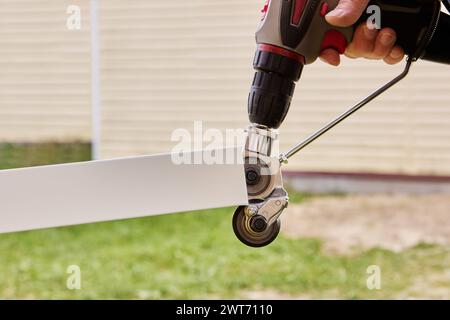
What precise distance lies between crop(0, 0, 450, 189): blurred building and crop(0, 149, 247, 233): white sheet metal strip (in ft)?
13.7

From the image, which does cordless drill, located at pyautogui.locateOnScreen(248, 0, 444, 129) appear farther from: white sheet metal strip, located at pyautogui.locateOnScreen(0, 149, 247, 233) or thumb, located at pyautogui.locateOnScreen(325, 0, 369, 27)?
white sheet metal strip, located at pyautogui.locateOnScreen(0, 149, 247, 233)

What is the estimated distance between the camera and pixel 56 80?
6035 mm

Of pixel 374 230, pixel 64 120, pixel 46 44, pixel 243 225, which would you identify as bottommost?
pixel 243 225

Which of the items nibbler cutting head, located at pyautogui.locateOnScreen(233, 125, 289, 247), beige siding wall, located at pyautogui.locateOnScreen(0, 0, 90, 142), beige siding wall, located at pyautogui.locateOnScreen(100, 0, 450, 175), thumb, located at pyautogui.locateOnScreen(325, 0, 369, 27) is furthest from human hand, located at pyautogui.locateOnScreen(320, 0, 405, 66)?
beige siding wall, located at pyautogui.locateOnScreen(0, 0, 90, 142)

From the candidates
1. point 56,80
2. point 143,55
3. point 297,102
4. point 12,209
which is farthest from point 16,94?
point 12,209

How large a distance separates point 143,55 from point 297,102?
1.30 meters

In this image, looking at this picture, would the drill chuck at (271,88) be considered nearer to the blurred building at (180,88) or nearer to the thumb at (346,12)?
the thumb at (346,12)

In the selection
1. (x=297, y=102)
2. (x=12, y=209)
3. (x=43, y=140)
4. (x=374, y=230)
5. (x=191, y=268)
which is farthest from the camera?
(x=43, y=140)

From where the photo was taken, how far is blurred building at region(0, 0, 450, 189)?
5305mm

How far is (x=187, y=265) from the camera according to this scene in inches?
148

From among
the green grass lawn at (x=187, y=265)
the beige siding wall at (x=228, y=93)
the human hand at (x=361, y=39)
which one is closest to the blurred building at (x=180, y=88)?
the beige siding wall at (x=228, y=93)

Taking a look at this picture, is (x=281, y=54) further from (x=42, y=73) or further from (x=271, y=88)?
(x=42, y=73)

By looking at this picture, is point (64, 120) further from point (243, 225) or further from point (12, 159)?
A: point (243, 225)

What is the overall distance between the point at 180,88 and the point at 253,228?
4.54 m
